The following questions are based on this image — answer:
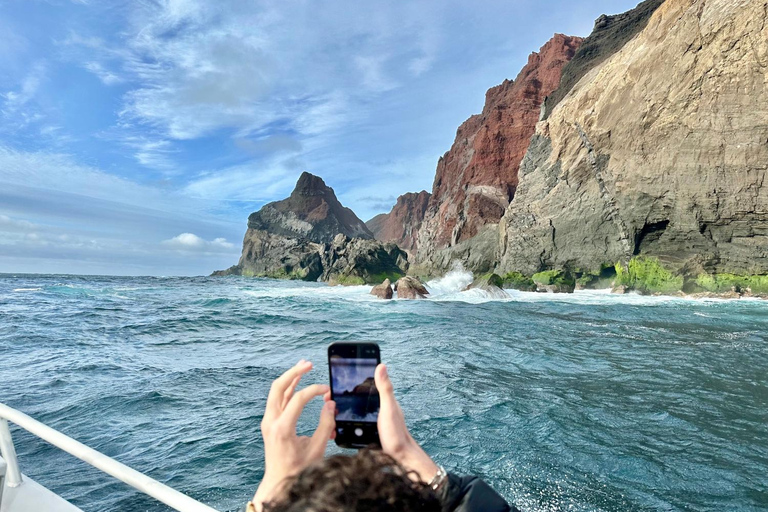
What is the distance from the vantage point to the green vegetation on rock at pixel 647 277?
28.0m

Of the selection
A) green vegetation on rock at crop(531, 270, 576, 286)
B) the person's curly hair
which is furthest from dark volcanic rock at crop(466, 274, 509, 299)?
the person's curly hair

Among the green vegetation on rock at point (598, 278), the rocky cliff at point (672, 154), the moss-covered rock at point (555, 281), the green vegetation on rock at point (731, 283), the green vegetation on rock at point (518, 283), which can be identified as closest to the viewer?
the green vegetation on rock at point (731, 283)

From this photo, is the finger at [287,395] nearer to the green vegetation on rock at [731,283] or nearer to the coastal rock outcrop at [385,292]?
the coastal rock outcrop at [385,292]

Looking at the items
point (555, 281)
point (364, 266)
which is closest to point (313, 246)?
point (364, 266)

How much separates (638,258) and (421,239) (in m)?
52.3

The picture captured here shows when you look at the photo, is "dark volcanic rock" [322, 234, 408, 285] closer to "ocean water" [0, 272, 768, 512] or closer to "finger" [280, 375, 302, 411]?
"ocean water" [0, 272, 768, 512]

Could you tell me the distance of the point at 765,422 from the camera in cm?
555

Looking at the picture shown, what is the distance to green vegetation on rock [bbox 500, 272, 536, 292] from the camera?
33.8m

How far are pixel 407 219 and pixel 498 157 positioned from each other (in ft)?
314

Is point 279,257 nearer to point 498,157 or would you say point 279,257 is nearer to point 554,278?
point 498,157

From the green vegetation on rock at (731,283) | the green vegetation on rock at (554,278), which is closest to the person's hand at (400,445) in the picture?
the green vegetation on rock at (731,283)

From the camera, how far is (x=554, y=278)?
111 ft

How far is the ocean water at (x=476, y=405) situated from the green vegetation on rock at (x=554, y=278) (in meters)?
18.8

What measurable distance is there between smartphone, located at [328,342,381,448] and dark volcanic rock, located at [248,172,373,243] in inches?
4765
